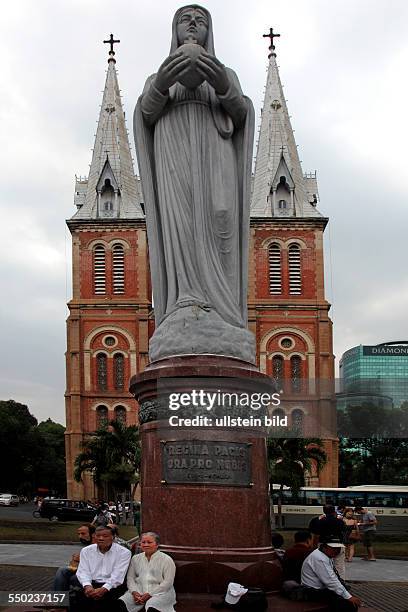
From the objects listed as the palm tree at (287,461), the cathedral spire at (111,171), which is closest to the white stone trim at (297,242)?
the cathedral spire at (111,171)

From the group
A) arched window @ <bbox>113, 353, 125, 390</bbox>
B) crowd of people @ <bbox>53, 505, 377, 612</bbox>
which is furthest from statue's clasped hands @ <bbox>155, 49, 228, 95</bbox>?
arched window @ <bbox>113, 353, 125, 390</bbox>

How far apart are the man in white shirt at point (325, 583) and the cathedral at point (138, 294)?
2033 inches

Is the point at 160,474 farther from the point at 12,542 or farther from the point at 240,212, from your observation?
the point at 12,542

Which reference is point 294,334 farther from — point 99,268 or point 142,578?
point 142,578

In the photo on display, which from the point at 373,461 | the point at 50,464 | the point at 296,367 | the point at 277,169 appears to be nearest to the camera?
the point at 373,461

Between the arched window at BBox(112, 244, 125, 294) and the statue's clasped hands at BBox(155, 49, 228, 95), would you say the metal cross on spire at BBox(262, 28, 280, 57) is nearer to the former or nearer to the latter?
the arched window at BBox(112, 244, 125, 294)

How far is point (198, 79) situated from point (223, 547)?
177 inches

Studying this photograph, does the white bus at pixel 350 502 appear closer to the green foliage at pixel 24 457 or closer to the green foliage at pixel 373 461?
the green foliage at pixel 373 461

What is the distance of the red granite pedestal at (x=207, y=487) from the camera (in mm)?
7402

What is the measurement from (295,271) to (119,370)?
47.1ft

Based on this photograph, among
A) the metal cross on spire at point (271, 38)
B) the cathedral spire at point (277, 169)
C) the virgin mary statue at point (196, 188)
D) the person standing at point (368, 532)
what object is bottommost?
the person standing at point (368, 532)

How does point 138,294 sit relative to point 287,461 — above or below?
above

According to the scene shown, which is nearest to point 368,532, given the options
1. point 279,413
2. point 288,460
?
point 279,413

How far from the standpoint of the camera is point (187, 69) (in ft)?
27.6
